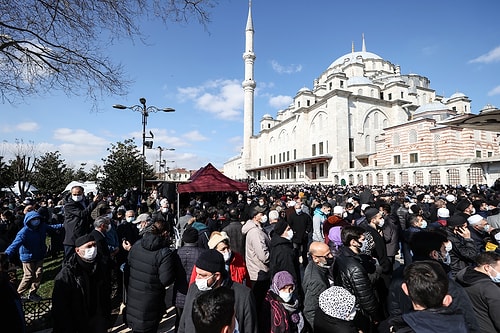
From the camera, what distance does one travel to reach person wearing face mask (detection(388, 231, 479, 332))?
201 centimetres

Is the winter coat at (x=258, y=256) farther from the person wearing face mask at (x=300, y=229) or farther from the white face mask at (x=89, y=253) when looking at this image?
the person wearing face mask at (x=300, y=229)

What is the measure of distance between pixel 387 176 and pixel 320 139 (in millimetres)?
15948

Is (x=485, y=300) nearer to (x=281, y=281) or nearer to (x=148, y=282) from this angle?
(x=281, y=281)

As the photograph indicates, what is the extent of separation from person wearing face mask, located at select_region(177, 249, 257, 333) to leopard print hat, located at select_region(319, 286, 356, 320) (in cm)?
66

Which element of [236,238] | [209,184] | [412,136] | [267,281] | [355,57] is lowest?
[267,281]

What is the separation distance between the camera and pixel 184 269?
3289 mm

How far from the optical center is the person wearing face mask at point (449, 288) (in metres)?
2.01

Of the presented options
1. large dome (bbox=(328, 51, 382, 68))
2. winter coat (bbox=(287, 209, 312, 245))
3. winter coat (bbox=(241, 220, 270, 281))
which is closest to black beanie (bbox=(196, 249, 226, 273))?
winter coat (bbox=(241, 220, 270, 281))

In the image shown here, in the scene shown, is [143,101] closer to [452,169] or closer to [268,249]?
[268,249]

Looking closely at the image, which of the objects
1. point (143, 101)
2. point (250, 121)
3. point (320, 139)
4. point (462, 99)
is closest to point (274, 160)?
point (250, 121)

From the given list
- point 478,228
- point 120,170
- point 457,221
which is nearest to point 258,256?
point 457,221

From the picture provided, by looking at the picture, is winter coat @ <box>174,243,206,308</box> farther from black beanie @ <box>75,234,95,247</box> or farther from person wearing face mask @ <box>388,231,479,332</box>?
person wearing face mask @ <box>388,231,479,332</box>

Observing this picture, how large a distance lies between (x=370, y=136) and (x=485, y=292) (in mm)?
42099

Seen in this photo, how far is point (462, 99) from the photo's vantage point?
43.5m
